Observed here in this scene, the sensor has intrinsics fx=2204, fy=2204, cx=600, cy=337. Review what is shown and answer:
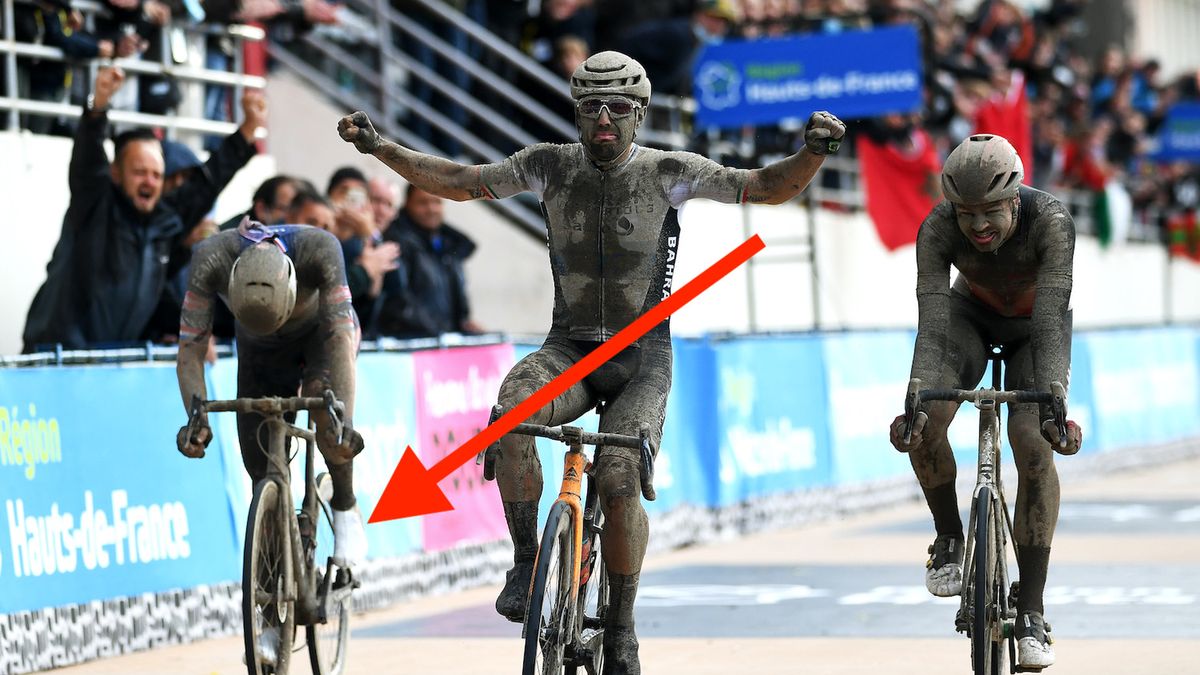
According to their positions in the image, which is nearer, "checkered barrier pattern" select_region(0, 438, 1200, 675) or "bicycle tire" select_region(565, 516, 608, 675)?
"bicycle tire" select_region(565, 516, 608, 675)

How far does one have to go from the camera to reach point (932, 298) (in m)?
8.34

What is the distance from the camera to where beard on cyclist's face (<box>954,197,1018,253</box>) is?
27.0ft

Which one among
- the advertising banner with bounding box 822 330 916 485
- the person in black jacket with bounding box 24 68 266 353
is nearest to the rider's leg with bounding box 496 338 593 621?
the person in black jacket with bounding box 24 68 266 353

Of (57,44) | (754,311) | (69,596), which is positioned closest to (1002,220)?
(69,596)

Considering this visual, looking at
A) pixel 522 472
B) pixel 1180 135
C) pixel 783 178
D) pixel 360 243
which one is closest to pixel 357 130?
pixel 522 472

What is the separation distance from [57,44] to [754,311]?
8.67 metres

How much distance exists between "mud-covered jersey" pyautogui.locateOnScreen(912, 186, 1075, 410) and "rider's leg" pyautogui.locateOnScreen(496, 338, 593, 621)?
1.42 meters

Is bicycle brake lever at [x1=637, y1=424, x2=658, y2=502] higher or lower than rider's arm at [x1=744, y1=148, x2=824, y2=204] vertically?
lower

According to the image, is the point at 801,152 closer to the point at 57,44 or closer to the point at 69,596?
the point at 69,596

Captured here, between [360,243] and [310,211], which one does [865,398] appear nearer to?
[360,243]

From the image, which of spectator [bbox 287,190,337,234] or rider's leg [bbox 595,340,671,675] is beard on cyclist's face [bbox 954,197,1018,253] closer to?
rider's leg [bbox 595,340,671,675]

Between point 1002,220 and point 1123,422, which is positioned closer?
point 1002,220

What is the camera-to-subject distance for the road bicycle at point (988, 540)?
26.0 ft

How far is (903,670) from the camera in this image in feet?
30.9
